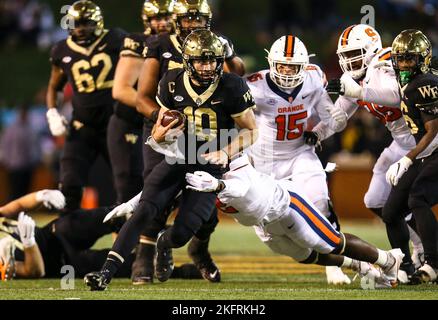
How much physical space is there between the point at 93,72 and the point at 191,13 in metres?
1.47

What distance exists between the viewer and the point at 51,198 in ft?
23.2

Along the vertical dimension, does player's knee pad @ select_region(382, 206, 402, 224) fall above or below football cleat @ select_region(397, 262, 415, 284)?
above

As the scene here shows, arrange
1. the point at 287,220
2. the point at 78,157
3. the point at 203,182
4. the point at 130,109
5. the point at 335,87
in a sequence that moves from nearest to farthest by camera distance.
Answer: the point at 203,182 < the point at 287,220 < the point at 335,87 < the point at 130,109 < the point at 78,157

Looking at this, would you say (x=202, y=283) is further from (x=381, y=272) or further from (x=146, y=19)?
(x=146, y=19)

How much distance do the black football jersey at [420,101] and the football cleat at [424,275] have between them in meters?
0.79

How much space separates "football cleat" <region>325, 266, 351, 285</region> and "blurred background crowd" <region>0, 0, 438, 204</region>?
18.8ft

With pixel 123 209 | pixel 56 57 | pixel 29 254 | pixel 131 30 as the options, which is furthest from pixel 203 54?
pixel 131 30

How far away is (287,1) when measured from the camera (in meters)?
14.4

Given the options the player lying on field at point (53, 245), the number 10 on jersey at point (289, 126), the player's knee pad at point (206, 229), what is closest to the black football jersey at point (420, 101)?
the number 10 on jersey at point (289, 126)

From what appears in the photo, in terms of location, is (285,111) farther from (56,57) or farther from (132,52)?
(56,57)

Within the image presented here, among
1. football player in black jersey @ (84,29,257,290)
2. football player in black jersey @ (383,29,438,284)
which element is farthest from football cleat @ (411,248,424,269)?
football player in black jersey @ (84,29,257,290)

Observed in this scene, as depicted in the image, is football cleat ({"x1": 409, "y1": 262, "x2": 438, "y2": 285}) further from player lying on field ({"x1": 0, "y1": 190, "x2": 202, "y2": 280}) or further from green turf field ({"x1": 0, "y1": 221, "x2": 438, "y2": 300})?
player lying on field ({"x1": 0, "y1": 190, "x2": 202, "y2": 280})

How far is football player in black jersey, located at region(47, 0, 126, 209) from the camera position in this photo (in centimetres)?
752

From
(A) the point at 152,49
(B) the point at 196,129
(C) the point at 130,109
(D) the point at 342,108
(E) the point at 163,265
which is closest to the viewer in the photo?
(B) the point at 196,129
